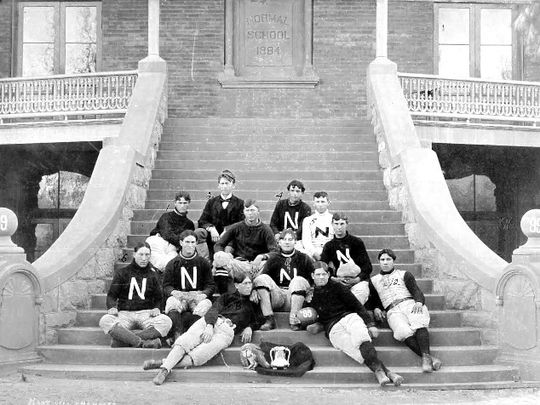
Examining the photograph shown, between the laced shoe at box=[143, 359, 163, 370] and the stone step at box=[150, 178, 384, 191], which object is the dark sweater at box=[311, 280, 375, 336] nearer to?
the laced shoe at box=[143, 359, 163, 370]

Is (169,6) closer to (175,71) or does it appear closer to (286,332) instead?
(175,71)

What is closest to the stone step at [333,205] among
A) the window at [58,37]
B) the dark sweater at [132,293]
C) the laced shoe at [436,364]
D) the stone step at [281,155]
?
the stone step at [281,155]

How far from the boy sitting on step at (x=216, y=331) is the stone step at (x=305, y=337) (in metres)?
0.18

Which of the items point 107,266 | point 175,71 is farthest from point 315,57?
point 107,266

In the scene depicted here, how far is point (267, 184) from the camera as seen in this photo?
41.3 feet

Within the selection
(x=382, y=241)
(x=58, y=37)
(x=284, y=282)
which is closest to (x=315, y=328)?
(x=284, y=282)

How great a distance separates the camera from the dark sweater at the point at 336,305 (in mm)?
8633

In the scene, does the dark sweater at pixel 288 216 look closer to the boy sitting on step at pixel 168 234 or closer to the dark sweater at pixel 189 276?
the boy sitting on step at pixel 168 234

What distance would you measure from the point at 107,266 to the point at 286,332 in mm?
2571

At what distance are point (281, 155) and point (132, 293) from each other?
5.11 m

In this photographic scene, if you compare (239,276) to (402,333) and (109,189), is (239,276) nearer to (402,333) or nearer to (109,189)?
(402,333)

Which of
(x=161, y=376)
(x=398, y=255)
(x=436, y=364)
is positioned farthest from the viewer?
(x=398, y=255)

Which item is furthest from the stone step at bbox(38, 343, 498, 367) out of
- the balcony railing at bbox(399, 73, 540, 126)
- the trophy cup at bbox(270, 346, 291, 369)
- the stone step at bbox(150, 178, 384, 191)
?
the balcony railing at bbox(399, 73, 540, 126)

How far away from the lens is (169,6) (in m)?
17.6
